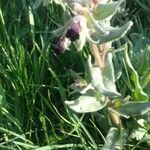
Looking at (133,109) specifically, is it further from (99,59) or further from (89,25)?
(89,25)

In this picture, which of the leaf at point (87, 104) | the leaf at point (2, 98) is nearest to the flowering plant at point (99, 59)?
the leaf at point (87, 104)

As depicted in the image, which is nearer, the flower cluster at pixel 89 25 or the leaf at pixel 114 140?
the flower cluster at pixel 89 25

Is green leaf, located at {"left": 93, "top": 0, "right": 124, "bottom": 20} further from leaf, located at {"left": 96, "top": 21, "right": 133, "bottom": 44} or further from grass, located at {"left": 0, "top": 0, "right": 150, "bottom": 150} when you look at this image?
grass, located at {"left": 0, "top": 0, "right": 150, "bottom": 150}

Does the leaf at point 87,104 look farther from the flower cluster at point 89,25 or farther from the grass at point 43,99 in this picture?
the flower cluster at point 89,25

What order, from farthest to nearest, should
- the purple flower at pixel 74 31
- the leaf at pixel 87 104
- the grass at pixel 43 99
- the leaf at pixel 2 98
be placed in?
1. the leaf at pixel 2 98
2. the grass at pixel 43 99
3. the leaf at pixel 87 104
4. the purple flower at pixel 74 31

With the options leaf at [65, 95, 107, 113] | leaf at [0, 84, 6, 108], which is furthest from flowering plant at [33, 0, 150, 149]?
leaf at [0, 84, 6, 108]

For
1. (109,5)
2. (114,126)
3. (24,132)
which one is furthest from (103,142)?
(109,5)

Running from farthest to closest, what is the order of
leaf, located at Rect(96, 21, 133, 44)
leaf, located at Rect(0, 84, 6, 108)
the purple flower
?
1. leaf, located at Rect(0, 84, 6, 108)
2. leaf, located at Rect(96, 21, 133, 44)
3. the purple flower
